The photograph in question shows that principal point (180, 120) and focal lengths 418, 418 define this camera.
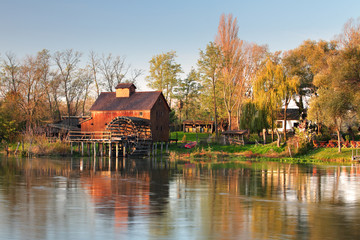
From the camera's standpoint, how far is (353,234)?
13.5 meters

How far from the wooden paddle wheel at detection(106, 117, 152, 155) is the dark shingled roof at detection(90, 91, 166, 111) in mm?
2989

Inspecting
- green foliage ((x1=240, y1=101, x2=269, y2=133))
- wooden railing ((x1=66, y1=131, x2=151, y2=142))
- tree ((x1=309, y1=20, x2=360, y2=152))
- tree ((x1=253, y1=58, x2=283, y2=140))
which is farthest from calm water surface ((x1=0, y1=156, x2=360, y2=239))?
tree ((x1=253, y1=58, x2=283, y2=140))

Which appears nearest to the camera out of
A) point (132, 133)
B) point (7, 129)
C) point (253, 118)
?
point (253, 118)

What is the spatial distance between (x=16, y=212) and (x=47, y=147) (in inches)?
1563

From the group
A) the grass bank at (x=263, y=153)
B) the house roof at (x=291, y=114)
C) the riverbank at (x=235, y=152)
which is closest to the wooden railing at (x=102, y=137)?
the riverbank at (x=235, y=152)

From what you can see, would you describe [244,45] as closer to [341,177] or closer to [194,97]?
[194,97]

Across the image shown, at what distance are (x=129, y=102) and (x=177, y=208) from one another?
44.6 m

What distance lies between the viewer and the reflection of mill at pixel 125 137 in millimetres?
54781

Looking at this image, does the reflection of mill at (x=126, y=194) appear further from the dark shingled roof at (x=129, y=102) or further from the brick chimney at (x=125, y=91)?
the brick chimney at (x=125, y=91)

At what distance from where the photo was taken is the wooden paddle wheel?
180 feet

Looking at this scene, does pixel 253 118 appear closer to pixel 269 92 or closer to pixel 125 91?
pixel 269 92

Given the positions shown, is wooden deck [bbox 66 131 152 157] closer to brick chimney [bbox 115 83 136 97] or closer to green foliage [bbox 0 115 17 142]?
brick chimney [bbox 115 83 136 97]

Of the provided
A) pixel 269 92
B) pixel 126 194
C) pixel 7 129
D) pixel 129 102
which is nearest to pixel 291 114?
pixel 269 92

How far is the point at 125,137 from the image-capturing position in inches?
2142
